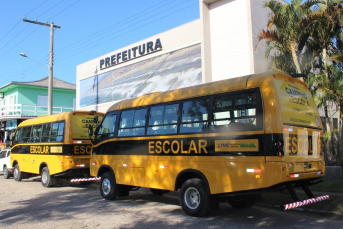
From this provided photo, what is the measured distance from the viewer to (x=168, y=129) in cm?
829

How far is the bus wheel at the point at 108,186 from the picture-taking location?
993 cm

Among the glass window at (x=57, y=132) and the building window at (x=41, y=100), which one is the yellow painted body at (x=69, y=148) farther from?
the building window at (x=41, y=100)

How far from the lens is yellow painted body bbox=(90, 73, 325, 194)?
6.29 meters

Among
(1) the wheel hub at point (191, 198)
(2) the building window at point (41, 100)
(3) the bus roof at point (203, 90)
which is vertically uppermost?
(2) the building window at point (41, 100)

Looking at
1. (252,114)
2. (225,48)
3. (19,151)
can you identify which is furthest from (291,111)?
(19,151)

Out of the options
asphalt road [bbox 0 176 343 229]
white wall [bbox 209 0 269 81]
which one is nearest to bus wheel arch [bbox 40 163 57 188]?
asphalt road [bbox 0 176 343 229]

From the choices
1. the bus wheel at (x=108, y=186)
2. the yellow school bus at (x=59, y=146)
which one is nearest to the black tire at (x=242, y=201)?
the bus wheel at (x=108, y=186)

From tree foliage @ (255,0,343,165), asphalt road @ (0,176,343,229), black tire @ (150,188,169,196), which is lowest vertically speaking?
asphalt road @ (0,176,343,229)

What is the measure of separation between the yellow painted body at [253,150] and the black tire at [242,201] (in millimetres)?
1489

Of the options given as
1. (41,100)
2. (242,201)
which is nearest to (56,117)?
(242,201)

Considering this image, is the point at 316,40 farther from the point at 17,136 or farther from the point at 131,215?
the point at 17,136

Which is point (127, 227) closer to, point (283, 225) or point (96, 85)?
point (283, 225)

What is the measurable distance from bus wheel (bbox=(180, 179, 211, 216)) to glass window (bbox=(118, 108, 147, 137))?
2142 mm

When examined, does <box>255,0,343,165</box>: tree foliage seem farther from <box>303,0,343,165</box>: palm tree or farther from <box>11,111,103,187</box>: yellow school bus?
Result: <box>11,111,103,187</box>: yellow school bus
